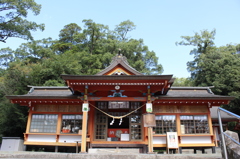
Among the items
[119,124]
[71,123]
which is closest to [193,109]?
[119,124]

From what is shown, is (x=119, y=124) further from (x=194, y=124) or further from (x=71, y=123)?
(x=194, y=124)

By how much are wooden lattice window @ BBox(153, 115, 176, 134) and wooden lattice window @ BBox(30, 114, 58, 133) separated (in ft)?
21.7

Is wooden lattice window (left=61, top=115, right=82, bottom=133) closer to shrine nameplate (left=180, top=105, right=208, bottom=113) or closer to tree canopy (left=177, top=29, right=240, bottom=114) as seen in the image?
shrine nameplate (left=180, top=105, right=208, bottom=113)

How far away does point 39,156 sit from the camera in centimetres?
782

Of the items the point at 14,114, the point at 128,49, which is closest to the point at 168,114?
the point at 14,114

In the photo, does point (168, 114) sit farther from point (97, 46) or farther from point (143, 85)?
point (97, 46)

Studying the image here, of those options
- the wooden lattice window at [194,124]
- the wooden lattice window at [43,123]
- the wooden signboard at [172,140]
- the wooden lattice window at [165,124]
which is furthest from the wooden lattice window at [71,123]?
the wooden lattice window at [194,124]

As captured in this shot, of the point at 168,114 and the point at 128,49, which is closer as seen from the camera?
the point at 168,114

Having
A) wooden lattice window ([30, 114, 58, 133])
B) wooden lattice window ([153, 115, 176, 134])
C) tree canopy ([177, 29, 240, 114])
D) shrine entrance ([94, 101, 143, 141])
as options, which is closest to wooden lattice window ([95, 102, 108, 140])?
shrine entrance ([94, 101, 143, 141])

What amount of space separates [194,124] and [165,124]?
6.10 feet

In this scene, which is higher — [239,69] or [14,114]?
[239,69]

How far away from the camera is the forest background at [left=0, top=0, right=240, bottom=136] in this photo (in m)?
18.3

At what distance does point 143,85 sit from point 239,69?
2112cm

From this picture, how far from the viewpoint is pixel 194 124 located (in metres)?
12.4
